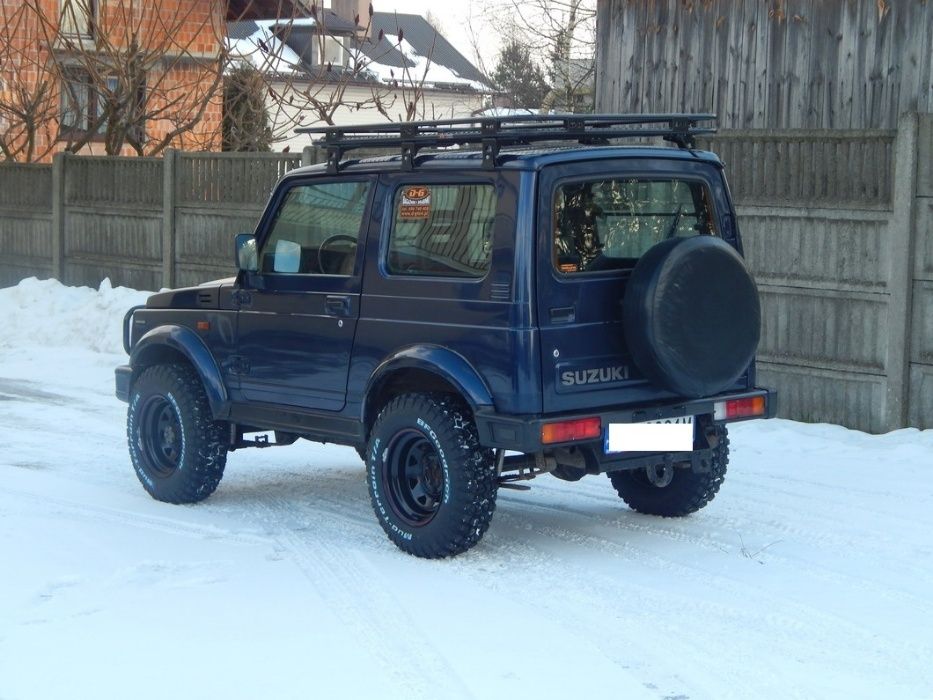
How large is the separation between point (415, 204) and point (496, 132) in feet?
2.14

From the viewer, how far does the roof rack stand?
6.62 meters

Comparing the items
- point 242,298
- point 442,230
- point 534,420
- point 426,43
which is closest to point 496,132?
point 442,230

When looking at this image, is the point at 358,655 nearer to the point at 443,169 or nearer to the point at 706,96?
the point at 443,169

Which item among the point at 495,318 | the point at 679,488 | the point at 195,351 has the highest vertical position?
the point at 495,318

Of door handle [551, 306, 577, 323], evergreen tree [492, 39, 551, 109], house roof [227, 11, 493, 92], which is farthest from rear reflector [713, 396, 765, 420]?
house roof [227, 11, 493, 92]

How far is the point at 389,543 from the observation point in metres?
7.18

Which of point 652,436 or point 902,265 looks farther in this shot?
point 902,265

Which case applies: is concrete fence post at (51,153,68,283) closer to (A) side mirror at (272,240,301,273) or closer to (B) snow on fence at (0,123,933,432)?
(B) snow on fence at (0,123,933,432)

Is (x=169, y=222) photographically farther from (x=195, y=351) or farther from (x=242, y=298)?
(x=242, y=298)

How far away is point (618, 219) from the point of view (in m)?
6.79

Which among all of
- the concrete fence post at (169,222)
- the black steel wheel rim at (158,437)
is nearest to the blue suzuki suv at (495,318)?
the black steel wheel rim at (158,437)

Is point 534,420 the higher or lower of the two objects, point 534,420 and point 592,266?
the lower

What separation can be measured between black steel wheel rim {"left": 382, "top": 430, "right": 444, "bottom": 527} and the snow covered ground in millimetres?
243

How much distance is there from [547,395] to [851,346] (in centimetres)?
427
